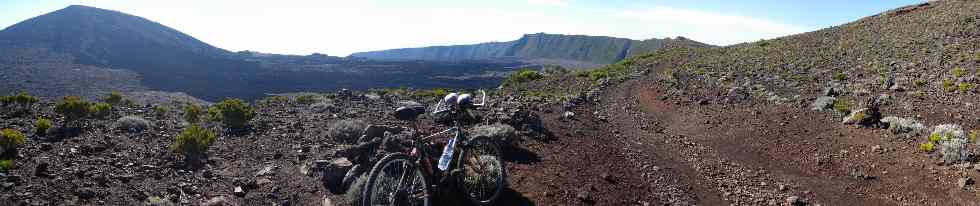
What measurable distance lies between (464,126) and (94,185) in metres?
7.26

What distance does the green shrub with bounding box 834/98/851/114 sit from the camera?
1433cm

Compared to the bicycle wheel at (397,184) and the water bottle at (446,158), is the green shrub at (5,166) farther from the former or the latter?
the water bottle at (446,158)

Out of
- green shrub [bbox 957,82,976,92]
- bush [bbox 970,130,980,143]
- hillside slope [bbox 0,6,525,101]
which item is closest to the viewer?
bush [bbox 970,130,980,143]

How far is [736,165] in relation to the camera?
→ 11.4 m

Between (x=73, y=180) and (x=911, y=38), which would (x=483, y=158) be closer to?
(x=73, y=180)

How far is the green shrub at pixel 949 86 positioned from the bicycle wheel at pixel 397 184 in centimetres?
1632

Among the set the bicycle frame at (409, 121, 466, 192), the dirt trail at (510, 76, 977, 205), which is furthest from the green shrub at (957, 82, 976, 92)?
the bicycle frame at (409, 121, 466, 192)

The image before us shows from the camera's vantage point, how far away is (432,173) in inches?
228

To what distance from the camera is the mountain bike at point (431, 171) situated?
516 cm

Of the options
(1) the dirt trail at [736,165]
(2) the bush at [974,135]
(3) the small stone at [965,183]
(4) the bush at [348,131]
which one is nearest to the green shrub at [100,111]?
(4) the bush at [348,131]

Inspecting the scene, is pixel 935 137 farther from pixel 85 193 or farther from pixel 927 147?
pixel 85 193

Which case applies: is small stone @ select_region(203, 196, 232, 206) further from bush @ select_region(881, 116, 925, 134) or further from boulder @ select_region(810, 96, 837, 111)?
boulder @ select_region(810, 96, 837, 111)

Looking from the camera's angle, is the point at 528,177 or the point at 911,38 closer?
the point at 528,177

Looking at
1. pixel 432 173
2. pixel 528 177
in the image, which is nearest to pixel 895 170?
pixel 528 177
